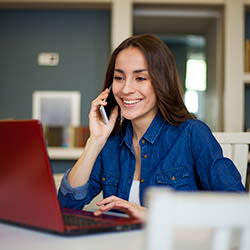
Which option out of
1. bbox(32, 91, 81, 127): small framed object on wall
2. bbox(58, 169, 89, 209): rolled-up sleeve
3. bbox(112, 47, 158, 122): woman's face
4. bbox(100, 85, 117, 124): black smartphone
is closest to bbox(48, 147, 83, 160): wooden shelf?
bbox(32, 91, 81, 127): small framed object on wall

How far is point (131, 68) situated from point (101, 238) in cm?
82

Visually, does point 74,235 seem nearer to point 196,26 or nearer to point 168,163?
point 168,163

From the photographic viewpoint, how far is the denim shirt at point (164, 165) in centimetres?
131

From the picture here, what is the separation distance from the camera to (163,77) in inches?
59.0

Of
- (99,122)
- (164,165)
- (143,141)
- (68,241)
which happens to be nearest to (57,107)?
(99,122)

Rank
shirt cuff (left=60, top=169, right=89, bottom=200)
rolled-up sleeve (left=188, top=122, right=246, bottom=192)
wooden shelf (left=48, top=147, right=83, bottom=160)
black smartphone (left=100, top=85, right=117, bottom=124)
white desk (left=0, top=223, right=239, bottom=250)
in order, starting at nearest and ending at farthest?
white desk (left=0, top=223, right=239, bottom=250), rolled-up sleeve (left=188, top=122, right=246, bottom=192), shirt cuff (left=60, top=169, right=89, bottom=200), black smartphone (left=100, top=85, right=117, bottom=124), wooden shelf (left=48, top=147, right=83, bottom=160)

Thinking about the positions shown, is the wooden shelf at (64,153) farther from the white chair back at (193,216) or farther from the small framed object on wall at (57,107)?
the white chair back at (193,216)

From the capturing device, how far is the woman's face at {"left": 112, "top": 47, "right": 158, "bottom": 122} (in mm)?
1479

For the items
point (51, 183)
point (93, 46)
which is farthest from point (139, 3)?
point (51, 183)

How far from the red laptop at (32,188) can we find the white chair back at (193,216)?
40 centimetres

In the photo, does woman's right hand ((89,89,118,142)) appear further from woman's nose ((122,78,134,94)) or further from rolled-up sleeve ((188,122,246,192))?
rolled-up sleeve ((188,122,246,192))

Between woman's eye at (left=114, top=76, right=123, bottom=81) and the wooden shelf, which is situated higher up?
woman's eye at (left=114, top=76, right=123, bottom=81)

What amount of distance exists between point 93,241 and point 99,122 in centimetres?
83

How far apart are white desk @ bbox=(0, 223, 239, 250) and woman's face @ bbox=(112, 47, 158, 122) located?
72 centimetres
